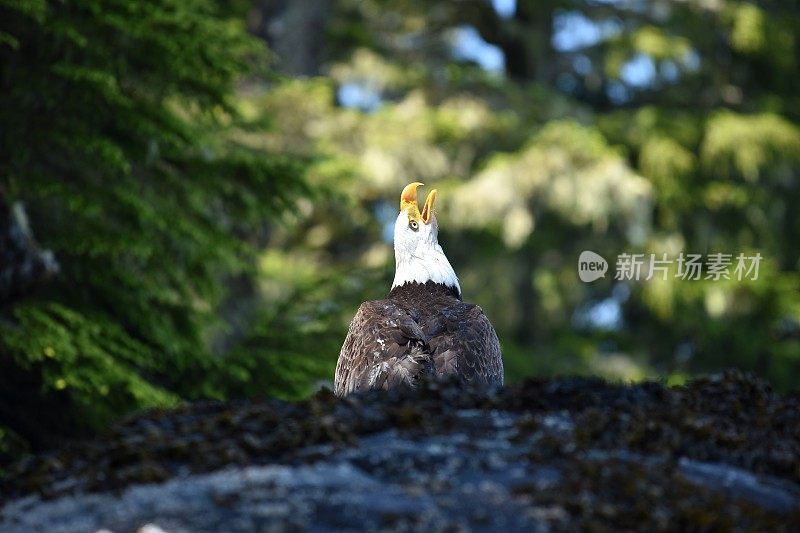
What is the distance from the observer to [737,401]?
551 centimetres

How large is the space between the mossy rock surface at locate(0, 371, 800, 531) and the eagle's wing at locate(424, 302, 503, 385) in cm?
164

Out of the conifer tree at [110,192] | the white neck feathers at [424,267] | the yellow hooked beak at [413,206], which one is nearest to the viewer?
the white neck feathers at [424,267]

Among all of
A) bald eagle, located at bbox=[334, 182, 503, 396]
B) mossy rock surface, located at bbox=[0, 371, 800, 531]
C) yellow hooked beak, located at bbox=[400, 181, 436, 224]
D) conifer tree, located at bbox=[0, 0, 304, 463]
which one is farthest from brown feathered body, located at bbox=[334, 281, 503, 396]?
conifer tree, located at bbox=[0, 0, 304, 463]

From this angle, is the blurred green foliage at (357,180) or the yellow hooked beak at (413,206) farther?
the blurred green foliage at (357,180)

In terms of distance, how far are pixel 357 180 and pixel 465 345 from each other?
10970 mm

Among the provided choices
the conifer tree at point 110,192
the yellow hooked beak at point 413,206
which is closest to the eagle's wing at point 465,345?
the yellow hooked beak at point 413,206

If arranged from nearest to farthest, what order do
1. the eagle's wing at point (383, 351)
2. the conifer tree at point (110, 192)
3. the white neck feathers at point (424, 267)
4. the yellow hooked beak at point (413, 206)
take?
the eagle's wing at point (383, 351)
the white neck feathers at point (424, 267)
the yellow hooked beak at point (413, 206)
the conifer tree at point (110, 192)

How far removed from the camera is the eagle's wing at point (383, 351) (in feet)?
23.1

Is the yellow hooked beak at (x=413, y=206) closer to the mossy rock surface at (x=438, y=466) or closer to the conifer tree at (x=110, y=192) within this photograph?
the conifer tree at (x=110, y=192)

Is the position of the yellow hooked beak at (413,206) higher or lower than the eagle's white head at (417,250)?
higher

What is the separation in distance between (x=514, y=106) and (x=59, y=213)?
45.9ft

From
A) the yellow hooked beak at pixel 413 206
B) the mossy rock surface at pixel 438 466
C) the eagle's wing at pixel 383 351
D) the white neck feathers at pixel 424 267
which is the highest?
the yellow hooked beak at pixel 413 206

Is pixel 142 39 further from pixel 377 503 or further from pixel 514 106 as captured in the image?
pixel 514 106

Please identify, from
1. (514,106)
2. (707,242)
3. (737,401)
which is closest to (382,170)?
(514,106)
